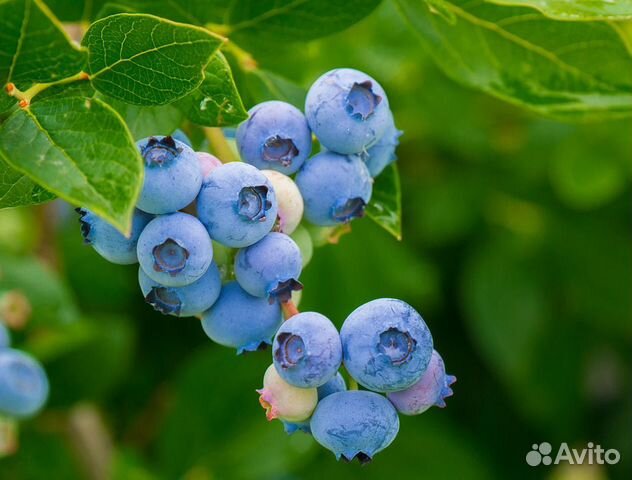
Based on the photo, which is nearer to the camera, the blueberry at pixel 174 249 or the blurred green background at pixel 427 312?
the blueberry at pixel 174 249

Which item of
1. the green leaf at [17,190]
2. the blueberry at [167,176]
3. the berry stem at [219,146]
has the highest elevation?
the blueberry at [167,176]

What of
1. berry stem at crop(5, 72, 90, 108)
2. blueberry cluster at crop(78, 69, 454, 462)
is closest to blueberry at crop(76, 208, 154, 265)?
blueberry cluster at crop(78, 69, 454, 462)

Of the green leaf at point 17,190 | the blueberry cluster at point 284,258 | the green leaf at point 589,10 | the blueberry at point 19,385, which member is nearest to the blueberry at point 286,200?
the blueberry cluster at point 284,258

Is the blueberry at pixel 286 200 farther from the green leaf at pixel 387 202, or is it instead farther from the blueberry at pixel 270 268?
the green leaf at pixel 387 202

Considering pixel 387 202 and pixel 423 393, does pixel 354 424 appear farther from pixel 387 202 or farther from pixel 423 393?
pixel 387 202

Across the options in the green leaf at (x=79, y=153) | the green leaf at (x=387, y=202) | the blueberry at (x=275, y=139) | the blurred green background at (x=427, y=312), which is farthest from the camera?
the blurred green background at (x=427, y=312)
